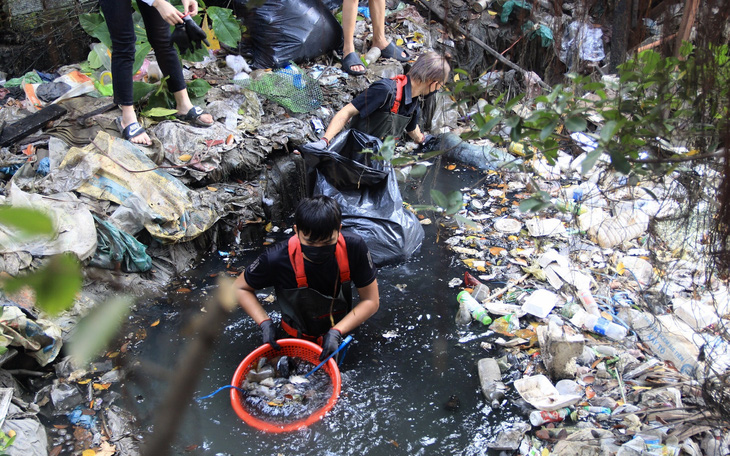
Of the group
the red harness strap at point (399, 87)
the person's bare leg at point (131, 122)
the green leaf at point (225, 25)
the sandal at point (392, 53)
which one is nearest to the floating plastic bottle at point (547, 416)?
the red harness strap at point (399, 87)

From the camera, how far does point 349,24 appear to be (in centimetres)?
485

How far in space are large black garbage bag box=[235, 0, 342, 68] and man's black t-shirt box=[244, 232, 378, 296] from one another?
298cm

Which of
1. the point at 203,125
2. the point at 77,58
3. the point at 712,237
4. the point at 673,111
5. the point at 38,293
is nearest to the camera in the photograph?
the point at 38,293

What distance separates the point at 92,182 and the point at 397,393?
7.49 feet

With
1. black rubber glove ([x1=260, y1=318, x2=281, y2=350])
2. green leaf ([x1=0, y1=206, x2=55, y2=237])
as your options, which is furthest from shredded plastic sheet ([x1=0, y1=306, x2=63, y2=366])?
green leaf ([x1=0, y1=206, x2=55, y2=237])

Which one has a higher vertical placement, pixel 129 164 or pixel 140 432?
pixel 129 164

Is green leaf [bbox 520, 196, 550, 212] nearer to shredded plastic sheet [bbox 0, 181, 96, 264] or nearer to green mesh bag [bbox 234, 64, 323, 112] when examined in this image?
shredded plastic sheet [bbox 0, 181, 96, 264]

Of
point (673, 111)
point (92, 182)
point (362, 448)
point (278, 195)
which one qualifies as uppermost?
point (673, 111)

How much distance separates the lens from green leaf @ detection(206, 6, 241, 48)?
4.65 meters

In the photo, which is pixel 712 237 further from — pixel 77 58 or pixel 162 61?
pixel 77 58

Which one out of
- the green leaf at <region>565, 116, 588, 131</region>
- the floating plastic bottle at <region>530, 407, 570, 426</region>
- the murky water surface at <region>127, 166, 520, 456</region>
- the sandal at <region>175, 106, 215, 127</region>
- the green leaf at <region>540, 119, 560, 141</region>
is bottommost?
the murky water surface at <region>127, 166, 520, 456</region>

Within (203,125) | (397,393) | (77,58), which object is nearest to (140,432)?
(397,393)

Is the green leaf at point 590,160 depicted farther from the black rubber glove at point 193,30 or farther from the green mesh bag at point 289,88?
the green mesh bag at point 289,88

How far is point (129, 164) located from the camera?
3.44m
